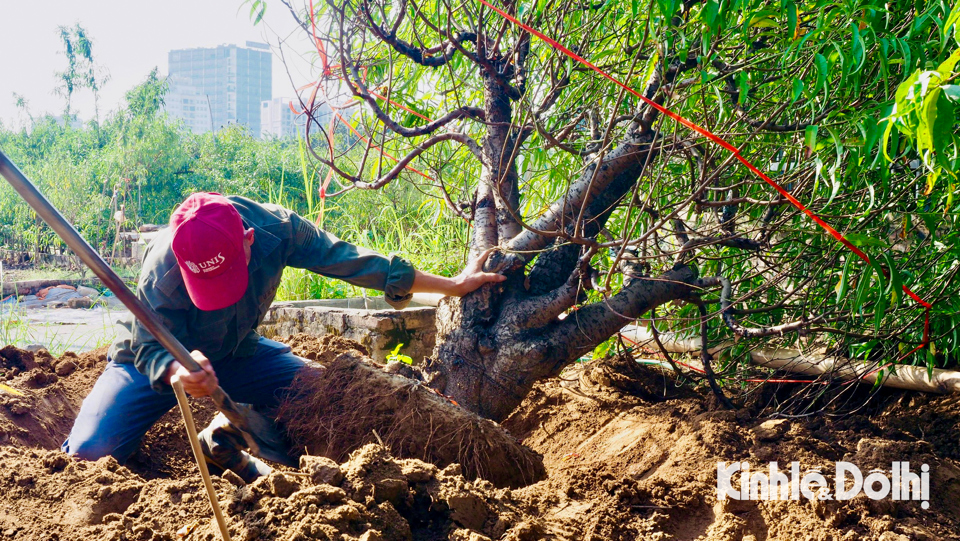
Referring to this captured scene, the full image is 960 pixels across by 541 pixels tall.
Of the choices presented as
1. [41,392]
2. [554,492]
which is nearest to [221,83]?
[41,392]

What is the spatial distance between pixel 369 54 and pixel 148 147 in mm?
12579

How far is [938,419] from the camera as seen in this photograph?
261cm

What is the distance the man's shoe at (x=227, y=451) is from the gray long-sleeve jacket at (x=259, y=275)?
27 centimetres

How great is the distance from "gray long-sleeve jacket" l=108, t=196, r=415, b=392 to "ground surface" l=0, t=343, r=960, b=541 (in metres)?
0.60

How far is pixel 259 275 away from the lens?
9.23 ft

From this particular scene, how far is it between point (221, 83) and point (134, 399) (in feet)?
205

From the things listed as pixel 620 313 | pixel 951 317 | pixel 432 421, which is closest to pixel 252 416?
pixel 432 421

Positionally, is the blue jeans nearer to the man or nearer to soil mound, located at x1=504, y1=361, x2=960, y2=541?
the man

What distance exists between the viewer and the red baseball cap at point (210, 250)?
2318 mm

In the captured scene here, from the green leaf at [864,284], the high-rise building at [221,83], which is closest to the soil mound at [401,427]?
the green leaf at [864,284]

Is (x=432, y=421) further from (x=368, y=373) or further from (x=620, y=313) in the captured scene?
(x=620, y=313)

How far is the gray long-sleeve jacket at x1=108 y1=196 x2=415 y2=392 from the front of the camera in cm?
263

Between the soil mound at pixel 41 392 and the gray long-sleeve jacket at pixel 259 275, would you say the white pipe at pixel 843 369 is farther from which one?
the soil mound at pixel 41 392

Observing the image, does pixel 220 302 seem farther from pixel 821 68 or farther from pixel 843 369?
pixel 843 369
